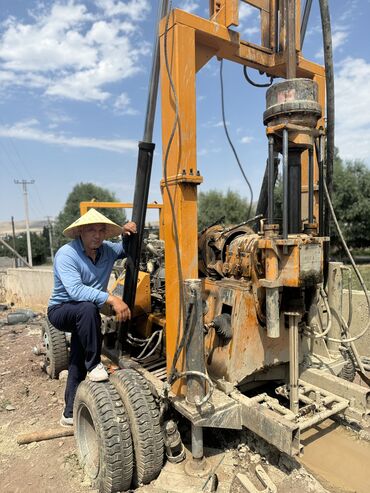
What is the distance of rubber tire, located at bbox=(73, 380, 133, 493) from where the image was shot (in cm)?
261

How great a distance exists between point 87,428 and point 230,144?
272 centimetres

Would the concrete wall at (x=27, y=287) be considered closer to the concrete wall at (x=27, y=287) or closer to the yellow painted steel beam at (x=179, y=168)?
the concrete wall at (x=27, y=287)

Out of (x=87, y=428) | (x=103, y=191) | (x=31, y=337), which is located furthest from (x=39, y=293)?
(x=103, y=191)

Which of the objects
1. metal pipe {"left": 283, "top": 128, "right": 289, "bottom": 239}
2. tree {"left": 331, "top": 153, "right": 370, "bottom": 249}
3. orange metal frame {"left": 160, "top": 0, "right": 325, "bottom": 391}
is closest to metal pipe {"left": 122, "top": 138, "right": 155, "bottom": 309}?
orange metal frame {"left": 160, "top": 0, "right": 325, "bottom": 391}

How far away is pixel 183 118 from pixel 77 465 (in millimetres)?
2755

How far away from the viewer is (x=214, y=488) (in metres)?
2.59

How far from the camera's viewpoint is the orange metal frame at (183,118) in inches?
104

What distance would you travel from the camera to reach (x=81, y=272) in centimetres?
337

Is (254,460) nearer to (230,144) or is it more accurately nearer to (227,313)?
(227,313)

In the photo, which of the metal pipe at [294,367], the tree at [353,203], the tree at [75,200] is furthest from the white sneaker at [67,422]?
the tree at [75,200]

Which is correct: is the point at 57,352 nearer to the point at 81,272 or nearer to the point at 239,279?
the point at 81,272

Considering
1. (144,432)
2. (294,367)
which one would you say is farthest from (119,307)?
(294,367)

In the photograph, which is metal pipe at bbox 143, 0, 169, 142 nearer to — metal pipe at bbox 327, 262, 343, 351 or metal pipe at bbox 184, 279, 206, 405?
metal pipe at bbox 184, 279, 206, 405

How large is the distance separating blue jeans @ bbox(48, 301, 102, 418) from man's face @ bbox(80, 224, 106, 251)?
0.52 meters
